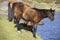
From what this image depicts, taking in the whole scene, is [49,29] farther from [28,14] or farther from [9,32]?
[9,32]

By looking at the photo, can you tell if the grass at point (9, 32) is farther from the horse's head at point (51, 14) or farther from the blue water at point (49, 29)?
the horse's head at point (51, 14)

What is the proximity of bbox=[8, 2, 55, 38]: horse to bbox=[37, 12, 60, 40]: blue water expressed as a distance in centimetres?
5

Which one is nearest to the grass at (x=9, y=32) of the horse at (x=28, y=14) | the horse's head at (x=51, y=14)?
the horse at (x=28, y=14)

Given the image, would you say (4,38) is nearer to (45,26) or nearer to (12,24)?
(12,24)

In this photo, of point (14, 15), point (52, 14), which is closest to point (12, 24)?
point (14, 15)

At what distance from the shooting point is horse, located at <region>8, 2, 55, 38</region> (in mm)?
1783

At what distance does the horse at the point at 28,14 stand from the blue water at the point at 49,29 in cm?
5

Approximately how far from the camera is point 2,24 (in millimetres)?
1736

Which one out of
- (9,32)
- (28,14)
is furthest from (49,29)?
(9,32)

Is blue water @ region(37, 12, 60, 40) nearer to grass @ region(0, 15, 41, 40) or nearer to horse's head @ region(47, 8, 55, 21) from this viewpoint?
horse's head @ region(47, 8, 55, 21)

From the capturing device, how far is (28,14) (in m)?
1.80

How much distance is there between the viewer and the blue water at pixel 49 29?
180 centimetres

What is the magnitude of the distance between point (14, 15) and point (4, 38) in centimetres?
28

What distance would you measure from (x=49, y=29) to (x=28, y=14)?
0.30m
